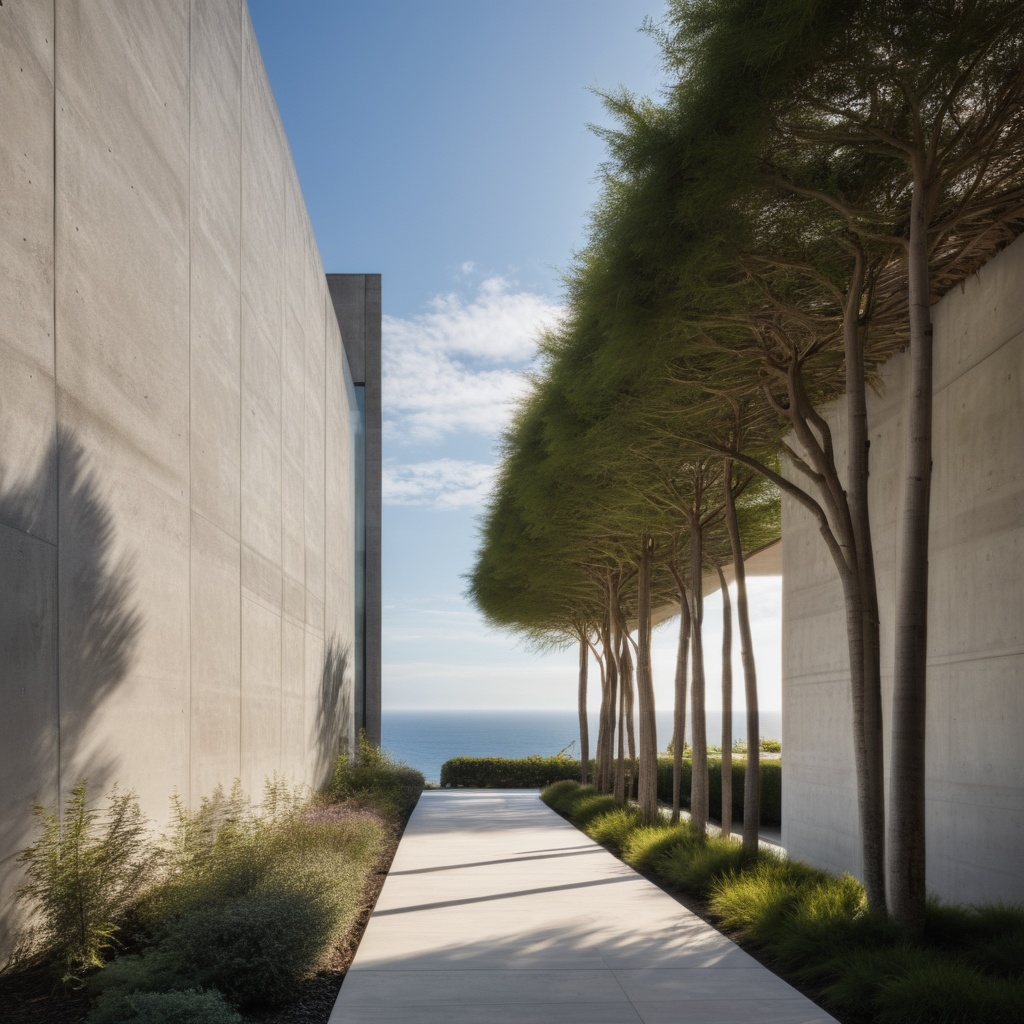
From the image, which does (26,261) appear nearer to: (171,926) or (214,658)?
(171,926)

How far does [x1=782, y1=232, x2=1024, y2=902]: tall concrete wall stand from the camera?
8.26 metres

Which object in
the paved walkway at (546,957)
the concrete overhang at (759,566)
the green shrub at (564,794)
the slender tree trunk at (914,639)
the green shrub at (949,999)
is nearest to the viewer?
the green shrub at (949,999)

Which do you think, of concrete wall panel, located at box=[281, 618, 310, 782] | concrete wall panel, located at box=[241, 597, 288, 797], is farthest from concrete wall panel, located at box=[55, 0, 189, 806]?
concrete wall panel, located at box=[281, 618, 310, 782]

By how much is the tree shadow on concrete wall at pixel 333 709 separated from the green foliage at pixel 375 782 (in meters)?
0.27

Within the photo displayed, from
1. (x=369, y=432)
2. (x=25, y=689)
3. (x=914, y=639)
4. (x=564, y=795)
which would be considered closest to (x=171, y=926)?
(x=25, y=689)

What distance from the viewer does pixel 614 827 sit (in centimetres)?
1538

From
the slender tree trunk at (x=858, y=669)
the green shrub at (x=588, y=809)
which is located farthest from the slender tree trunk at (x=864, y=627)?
the green shrub at (x=588, y=809)

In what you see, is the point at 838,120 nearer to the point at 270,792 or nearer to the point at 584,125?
the point at 584,125

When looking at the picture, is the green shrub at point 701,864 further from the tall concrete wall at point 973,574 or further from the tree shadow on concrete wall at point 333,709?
the tree shadow on concrete wall at point 333,709

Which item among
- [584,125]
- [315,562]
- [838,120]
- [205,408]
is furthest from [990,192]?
[315,562]

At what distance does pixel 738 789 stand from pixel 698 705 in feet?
39.0

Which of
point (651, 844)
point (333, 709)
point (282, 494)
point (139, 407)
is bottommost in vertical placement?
point (651, 844)

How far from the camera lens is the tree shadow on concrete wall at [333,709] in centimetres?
1736

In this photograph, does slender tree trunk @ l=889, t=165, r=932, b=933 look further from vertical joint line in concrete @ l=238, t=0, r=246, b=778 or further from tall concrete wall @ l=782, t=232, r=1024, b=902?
vertical joint line in concrete @ l=238, t=0, r=246, b=778
